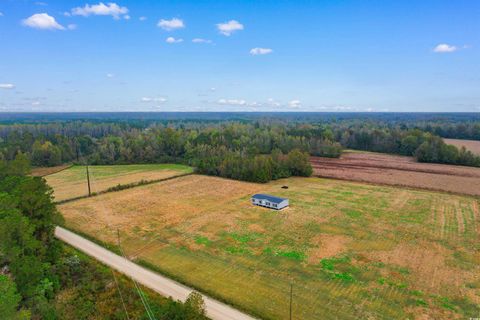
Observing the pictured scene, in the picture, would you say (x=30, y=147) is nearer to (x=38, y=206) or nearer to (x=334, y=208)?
(x=38, y=206)

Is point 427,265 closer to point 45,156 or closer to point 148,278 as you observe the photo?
point 148,278

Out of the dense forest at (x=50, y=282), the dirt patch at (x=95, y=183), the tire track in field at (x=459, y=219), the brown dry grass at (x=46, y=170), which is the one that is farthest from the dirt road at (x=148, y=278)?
the brown dry grass at (x=46, y=170)

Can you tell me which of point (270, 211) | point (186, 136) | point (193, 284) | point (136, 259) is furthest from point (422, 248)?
point (186, 136)

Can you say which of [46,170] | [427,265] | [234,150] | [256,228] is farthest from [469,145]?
[46,170]

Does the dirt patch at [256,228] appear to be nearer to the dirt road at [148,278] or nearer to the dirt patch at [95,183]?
the dirt road at [148,278]

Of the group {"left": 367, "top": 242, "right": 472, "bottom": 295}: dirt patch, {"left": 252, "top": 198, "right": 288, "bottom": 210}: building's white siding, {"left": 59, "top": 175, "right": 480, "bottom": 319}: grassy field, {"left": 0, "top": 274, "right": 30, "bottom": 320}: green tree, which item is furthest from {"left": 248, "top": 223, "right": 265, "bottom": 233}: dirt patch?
{"left": 0, "top": 274, "right": 30, "bottom": 320}: green tree

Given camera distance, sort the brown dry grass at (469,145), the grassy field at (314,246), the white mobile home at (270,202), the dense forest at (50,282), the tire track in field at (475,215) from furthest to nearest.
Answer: the brown dry grass at (469,145) < the white mobile home at (270,202) < the tire track in field at (475,215) < the grassy field at (314,246) < the dense forest at (50,282)
